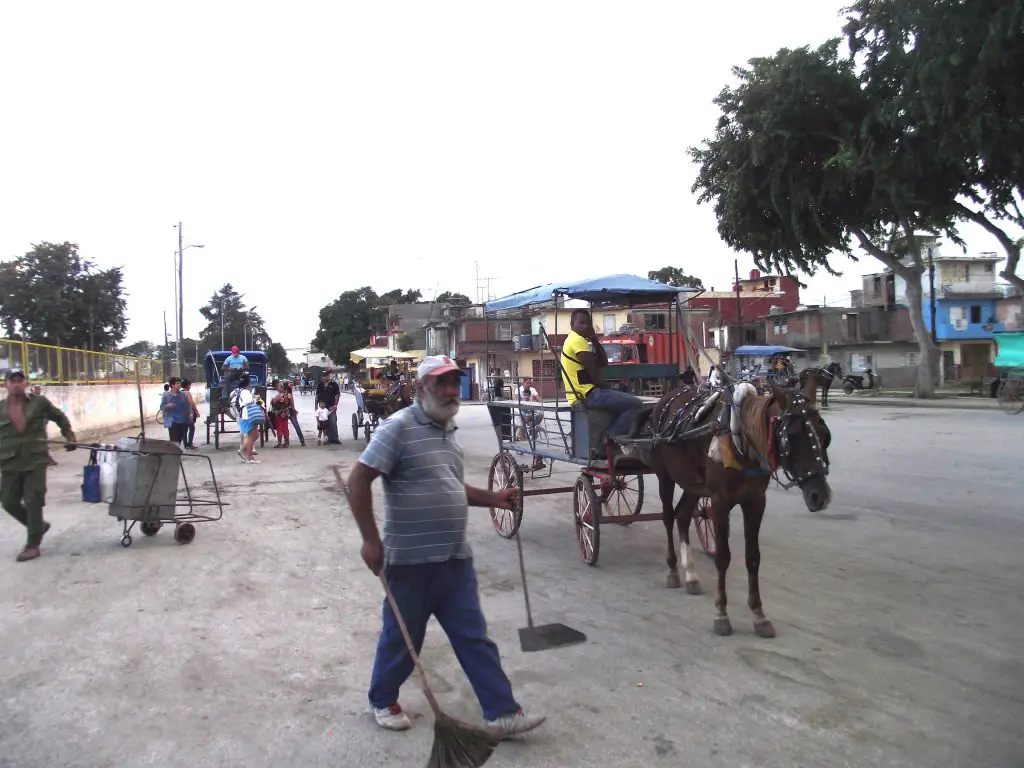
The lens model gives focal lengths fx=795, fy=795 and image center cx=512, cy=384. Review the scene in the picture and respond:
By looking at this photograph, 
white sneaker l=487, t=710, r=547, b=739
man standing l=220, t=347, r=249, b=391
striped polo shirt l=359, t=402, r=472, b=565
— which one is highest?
man standing l=220, t=347, r=249, b=391

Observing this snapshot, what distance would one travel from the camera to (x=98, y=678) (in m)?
4.84

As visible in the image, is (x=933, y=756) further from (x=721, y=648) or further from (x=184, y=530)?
(x=184, y=530)

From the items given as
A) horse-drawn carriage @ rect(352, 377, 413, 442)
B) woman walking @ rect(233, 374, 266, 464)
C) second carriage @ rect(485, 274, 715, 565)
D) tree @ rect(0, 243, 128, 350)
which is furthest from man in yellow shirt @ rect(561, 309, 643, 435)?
tree @ rect(0, 243, 128, 350)

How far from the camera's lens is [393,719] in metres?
4.07

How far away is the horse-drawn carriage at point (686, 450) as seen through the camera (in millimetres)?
5184

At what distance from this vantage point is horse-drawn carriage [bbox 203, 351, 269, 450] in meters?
19.9

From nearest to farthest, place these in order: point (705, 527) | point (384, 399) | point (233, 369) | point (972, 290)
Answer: point (705, 527)
point (384, 399)
point (233, 369)
point (972, 290)

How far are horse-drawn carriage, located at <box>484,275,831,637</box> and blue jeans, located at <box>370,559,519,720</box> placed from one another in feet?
2.00

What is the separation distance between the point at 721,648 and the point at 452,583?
221cm

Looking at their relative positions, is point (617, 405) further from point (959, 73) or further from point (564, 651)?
point (959, 73)

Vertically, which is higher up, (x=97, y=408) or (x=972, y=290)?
(x=972, y=290)

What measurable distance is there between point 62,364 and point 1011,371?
30010mm

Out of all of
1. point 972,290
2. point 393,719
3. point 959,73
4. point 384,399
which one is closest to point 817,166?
point 959,73

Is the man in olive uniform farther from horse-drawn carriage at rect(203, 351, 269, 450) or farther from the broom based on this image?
horse-drawn carriage at rect(203, 351, 269, 450)
